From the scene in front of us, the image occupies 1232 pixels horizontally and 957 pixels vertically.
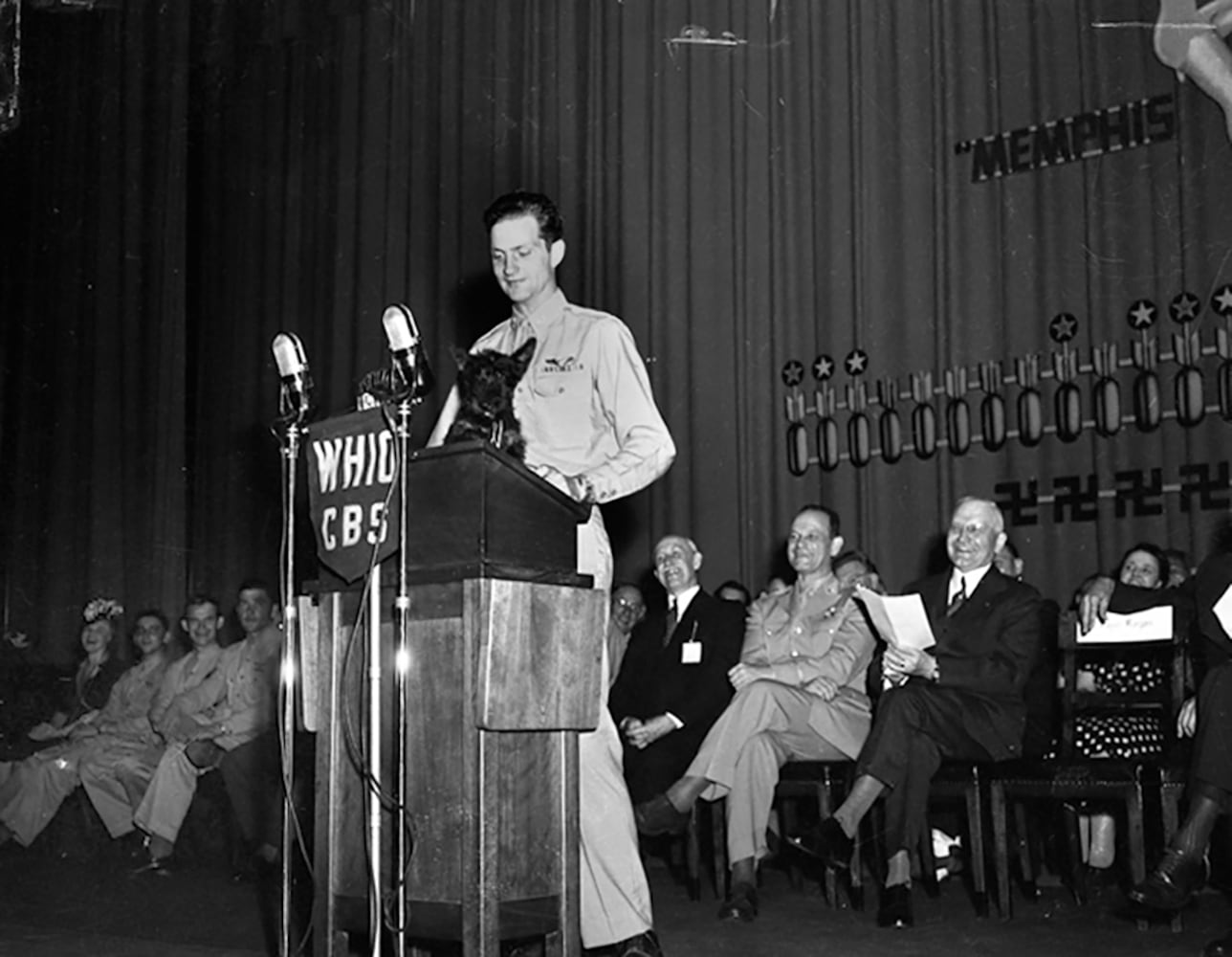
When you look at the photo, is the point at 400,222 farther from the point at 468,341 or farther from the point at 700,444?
the point at 700,444

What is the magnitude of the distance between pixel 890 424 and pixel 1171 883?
375 centimetres

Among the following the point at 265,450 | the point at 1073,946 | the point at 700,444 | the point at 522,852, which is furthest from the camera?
the point at 265,450

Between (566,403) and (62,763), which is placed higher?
(566,403)

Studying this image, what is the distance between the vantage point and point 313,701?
3123 mm

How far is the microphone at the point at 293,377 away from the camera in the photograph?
319 centimetres

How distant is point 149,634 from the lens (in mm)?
7844

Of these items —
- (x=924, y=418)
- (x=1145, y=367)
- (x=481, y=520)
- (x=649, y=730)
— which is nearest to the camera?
(x=481, y=520)

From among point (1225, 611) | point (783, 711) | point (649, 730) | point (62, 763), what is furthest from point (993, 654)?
point (62, 763)

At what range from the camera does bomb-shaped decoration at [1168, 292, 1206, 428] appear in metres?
6.44

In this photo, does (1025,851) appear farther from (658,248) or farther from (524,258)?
(658,248)

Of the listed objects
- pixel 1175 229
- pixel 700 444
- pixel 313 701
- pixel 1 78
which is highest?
pixel 1 78

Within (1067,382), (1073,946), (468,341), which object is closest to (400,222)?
(468,341)

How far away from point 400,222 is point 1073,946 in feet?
22.0

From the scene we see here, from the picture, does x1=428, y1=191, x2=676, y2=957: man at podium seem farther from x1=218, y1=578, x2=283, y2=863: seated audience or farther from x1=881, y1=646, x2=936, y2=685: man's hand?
x1=218, y1=578, x2=283, y2=863: seated audience
